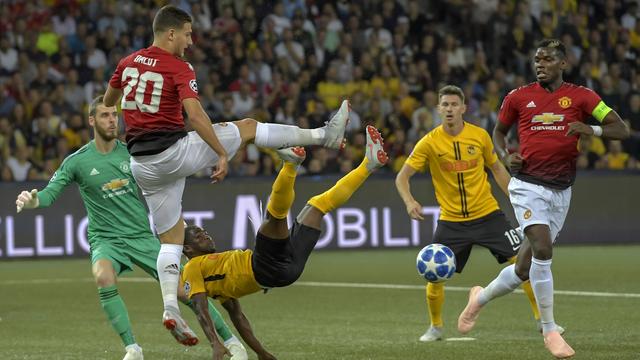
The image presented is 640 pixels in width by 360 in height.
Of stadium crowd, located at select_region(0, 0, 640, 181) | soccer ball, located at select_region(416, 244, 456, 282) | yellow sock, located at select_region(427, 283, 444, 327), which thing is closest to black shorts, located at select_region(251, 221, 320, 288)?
soccer ball, located at select_region(416, 244, 456, 282)

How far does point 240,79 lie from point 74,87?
2900 millimetres

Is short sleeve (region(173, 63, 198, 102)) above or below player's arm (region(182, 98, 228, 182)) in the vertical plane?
above

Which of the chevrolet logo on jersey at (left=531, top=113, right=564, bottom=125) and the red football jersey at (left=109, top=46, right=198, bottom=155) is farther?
the chevrolet logo on jersey at (left=531, top=113, right=564, bottom=125)

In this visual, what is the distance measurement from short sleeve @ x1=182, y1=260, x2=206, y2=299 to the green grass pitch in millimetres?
901

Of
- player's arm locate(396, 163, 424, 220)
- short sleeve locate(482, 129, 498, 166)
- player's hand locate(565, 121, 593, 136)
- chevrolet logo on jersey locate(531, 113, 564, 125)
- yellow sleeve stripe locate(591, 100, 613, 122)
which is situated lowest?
player's arm locate(396, 163, 424, 220)

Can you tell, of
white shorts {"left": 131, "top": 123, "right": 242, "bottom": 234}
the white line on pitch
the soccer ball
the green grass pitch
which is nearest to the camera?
white shorts {"left": 131, "top": 123, "right": 242, "bottom": 234}

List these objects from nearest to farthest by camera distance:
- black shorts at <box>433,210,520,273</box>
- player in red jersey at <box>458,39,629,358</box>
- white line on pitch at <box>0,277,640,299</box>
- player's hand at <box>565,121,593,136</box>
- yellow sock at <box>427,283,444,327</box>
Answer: player's hand at <box>565,121,593,136</box> → player in red jersey at <box>458,39,629,358</box> → yellow sock at <box>427,283,444,327</box> → black shorts at <box>433,210,520,273</box> → white line on pitch at <box>0,277,640,299</box>

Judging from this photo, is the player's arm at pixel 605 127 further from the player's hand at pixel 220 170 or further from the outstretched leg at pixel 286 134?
the player's hand at pixel 220 170

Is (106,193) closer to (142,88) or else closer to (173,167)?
(173,167)

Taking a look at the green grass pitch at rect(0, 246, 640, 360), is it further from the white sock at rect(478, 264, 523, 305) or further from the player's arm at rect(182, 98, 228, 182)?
the player's arm at rect(182, 98, 228, 182)

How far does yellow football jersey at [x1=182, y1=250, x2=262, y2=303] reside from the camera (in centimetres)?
894

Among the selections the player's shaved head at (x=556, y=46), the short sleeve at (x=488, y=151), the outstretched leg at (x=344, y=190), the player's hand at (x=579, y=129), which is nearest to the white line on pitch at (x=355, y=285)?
the short sleeve at (x=488, y=151)

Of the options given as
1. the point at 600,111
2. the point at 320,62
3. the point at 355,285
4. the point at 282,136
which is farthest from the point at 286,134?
the point at 320,62

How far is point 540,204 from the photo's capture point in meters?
9.48
